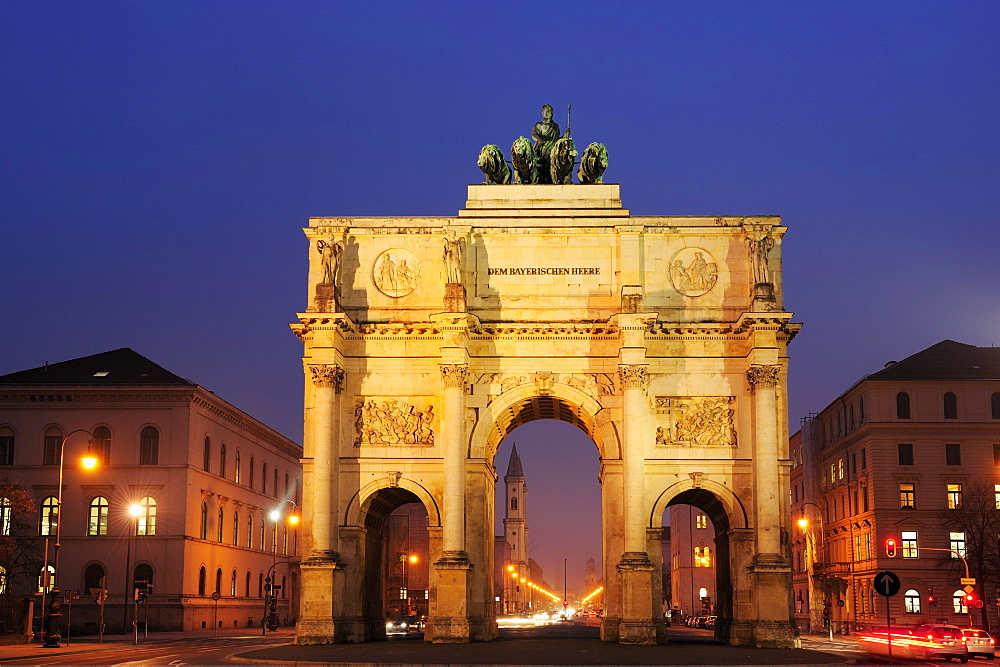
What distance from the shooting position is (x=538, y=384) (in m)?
41.7

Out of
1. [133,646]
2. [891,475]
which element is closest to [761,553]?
[133,646]

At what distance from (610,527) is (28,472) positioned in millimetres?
33176

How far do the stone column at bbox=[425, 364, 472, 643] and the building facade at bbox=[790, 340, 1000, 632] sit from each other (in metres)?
30.0

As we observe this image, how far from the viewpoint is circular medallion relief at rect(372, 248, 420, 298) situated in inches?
1677

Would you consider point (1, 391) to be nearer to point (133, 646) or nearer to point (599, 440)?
point (133, 646)

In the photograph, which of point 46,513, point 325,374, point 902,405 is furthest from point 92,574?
point 902,405

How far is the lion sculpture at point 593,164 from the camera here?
44688 mm

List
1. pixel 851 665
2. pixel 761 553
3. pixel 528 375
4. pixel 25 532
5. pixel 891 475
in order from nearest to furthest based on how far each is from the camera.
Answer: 1. pixel 851 665
2. pixel 761 553
3. pixel 528 375
4. pixel 25 532
5. pixel 891 475

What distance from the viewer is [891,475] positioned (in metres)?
68.2

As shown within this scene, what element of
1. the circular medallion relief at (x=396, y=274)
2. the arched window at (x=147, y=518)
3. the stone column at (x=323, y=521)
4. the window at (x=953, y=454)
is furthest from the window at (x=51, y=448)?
the window at (x=953, y=454)

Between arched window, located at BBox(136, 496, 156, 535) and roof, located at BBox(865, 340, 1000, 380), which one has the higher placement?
roof, located at BBox(865, 340, 1000, 380)

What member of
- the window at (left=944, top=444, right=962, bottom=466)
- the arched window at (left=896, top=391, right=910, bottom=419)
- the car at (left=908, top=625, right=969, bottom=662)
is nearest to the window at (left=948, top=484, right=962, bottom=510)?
the window at (left=944, top=444, right=962, bottom=466)

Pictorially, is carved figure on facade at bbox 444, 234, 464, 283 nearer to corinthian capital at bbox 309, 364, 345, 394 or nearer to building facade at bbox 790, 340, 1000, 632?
corinthian capital at bbox 309, 364, 345, 394

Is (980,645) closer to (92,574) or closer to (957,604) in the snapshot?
(957,604)
